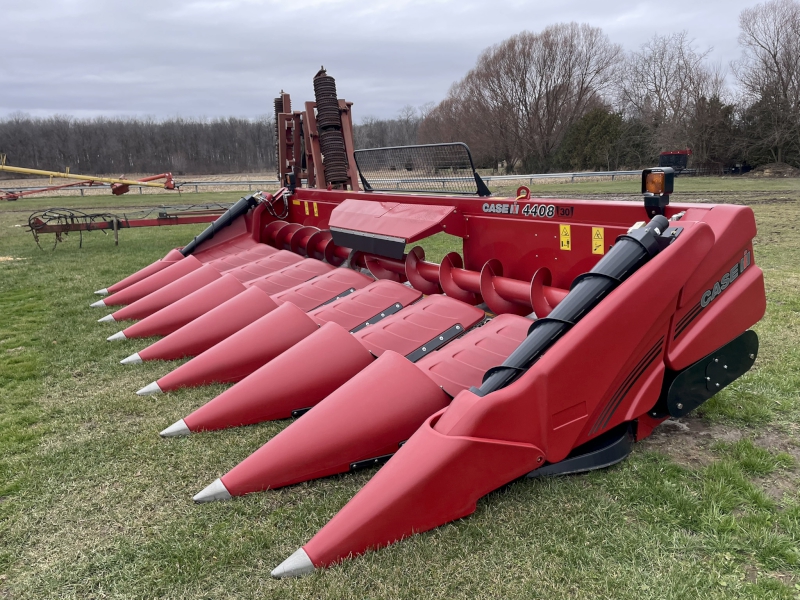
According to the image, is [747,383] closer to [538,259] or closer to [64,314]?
[538,259]

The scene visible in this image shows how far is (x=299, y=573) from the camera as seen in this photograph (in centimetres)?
209

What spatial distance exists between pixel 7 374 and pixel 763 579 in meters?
5.06

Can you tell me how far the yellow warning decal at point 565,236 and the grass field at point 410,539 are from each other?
121 centimetres

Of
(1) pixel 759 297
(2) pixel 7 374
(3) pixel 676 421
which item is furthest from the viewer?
(2) pixel 7 374

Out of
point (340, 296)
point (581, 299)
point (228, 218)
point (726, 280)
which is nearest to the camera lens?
point (581, 299)

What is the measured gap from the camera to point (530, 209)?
3943 millimetres

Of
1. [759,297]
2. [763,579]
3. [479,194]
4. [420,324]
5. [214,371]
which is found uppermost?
[479,194]

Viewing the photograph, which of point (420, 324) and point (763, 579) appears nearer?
point (763, 579)

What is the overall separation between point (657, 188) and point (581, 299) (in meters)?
0.97

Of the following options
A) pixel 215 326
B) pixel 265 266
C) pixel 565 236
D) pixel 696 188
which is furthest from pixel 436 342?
pixel 696 188

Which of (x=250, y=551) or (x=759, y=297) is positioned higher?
(x=759, y=297)

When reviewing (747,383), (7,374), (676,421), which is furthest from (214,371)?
(747,383)

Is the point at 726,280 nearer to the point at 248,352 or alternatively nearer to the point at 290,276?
the point at 248,352

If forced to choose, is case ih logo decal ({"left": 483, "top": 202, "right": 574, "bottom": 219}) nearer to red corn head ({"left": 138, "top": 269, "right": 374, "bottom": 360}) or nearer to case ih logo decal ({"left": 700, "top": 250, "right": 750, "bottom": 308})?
case ih logo decal ({"left": 700, "top": 250, "right": 750, "bottom": 308})
